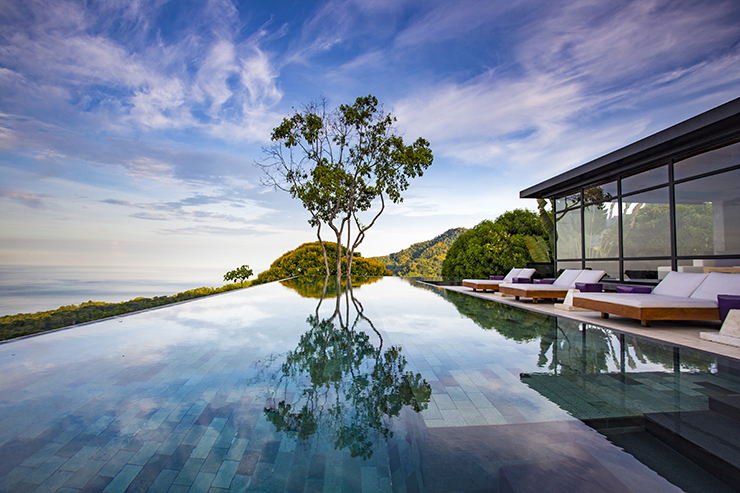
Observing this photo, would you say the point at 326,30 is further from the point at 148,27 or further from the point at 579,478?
the point at 579,478

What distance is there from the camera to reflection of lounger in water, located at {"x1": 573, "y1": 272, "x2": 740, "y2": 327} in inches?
198

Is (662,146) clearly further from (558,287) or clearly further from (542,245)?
(542,245)

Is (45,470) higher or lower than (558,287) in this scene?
lower

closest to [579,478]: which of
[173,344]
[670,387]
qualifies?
[670,387]

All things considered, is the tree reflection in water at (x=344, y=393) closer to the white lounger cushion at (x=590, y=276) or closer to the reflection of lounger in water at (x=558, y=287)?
the reflection of lounger in water at (x=558, y=287)

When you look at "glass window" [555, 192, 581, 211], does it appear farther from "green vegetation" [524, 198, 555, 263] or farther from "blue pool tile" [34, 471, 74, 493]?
"blue pool tile" [34, 471, 74, 493]

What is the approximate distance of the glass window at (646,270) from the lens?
7.75 m

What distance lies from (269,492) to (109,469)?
835 mm

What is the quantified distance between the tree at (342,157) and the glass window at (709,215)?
422 inches

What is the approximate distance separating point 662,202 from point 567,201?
319cm

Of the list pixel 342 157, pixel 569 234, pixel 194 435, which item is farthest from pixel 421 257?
pixel 194 435

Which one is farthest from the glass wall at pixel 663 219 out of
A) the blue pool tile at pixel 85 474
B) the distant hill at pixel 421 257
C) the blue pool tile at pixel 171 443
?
the distant hill at pixel 421 257

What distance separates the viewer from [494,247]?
47.1ft

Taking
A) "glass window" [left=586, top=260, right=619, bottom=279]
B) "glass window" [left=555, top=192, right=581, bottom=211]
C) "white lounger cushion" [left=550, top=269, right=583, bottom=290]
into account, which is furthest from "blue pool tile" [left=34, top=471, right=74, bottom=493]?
"glass window" [left=555, top=192, right=581, bottom=211]
